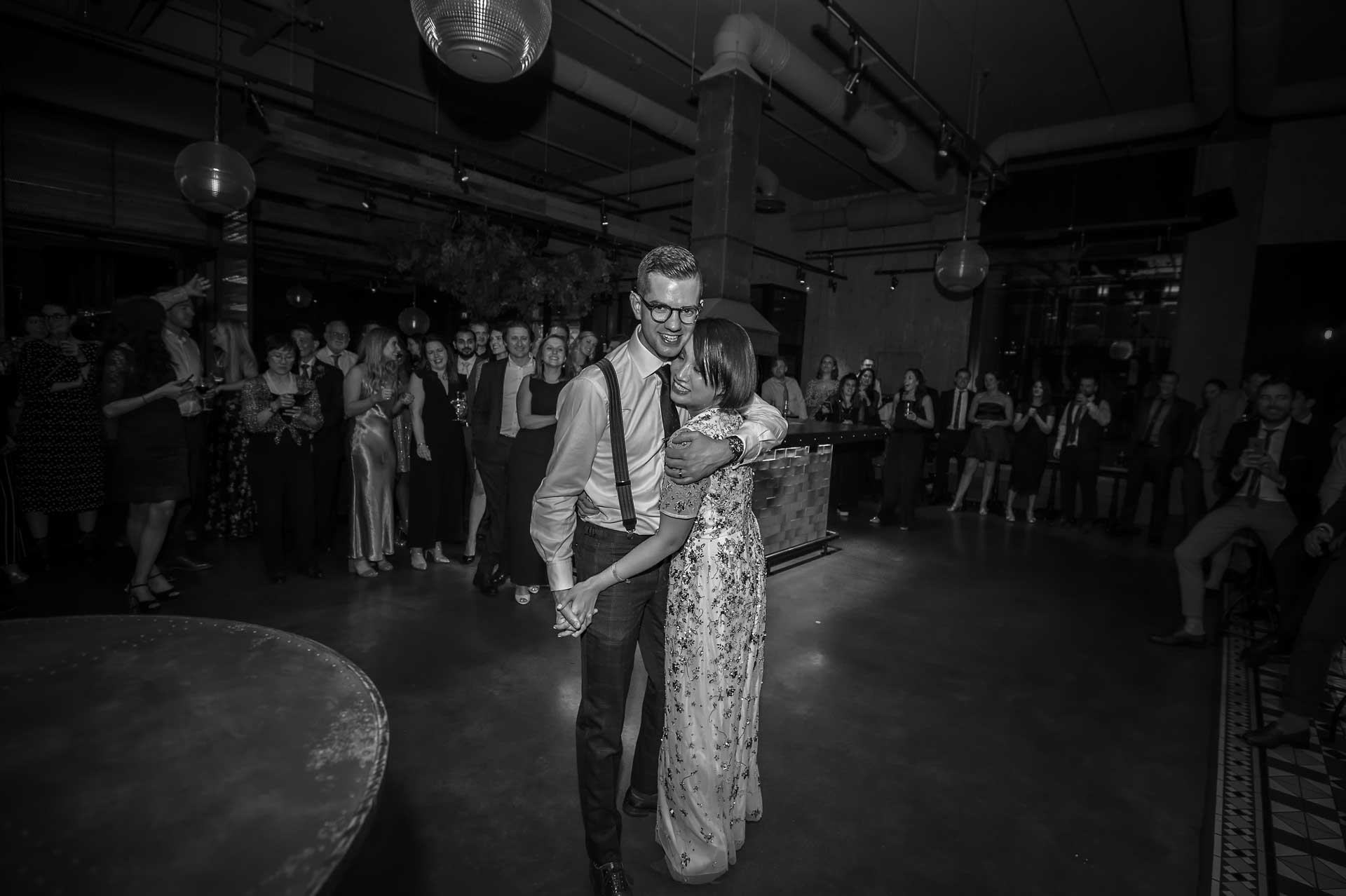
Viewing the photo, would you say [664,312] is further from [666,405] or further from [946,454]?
[946,454]

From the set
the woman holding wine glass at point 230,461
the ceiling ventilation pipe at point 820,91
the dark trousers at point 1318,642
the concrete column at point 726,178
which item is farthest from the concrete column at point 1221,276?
the woman holding wine glass at point 230,461

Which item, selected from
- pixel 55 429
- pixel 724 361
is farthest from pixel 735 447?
pixel 55 429

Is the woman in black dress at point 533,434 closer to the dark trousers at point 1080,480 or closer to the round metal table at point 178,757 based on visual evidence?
the round metal table at point 178,757

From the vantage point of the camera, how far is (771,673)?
324 centimetres

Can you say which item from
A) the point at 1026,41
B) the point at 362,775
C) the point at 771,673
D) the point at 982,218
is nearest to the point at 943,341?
the point at 982,218

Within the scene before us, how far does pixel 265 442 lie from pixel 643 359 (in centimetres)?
326

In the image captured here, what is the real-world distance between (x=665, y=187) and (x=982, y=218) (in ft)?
17.6

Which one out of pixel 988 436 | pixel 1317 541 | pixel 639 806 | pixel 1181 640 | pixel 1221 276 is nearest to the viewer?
pixel 639 806

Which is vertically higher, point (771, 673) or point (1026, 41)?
point (1026, 41)

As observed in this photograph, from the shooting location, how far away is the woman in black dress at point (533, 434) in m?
3.63

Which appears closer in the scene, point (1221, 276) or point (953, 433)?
point (1221, 276)

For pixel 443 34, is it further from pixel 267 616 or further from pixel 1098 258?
pixel 1098 258

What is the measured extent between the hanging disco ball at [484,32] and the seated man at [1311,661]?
13.6 feet

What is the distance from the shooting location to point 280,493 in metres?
4.03
